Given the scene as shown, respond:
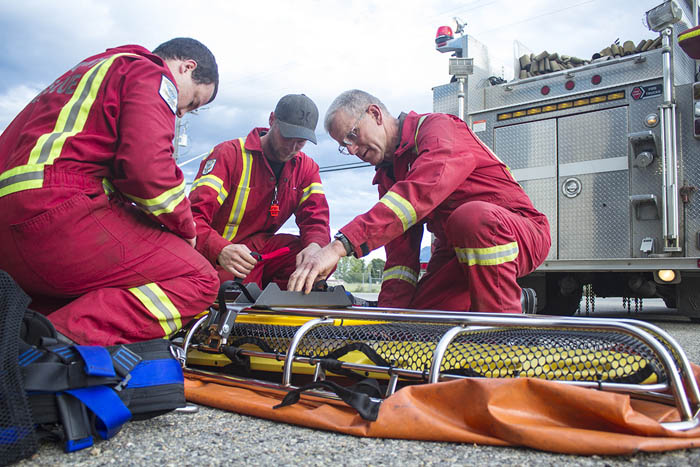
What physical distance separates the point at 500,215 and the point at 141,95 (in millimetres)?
1626

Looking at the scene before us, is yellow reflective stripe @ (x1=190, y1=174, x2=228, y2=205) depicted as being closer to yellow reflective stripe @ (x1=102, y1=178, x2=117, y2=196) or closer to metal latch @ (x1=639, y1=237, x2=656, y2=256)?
yellow reflective stripe @ (x1=102, y1=178, x2=117, y2=196)

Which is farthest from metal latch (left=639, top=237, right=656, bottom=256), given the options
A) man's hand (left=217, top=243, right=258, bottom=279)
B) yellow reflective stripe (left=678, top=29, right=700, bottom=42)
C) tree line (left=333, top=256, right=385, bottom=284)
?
tree line (left=333, top=256, right=385, bottom=284)

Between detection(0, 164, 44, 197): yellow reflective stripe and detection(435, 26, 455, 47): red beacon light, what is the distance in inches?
221

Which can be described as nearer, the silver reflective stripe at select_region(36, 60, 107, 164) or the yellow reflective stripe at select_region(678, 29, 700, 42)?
the silver reflective stripe at select_region(36, 60, 107, 164)

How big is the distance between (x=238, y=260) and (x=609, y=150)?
410 cm

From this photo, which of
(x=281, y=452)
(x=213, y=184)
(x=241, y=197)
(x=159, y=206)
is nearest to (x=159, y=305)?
(x=159, y=206)

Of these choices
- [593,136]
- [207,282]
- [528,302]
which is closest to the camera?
[207,282]

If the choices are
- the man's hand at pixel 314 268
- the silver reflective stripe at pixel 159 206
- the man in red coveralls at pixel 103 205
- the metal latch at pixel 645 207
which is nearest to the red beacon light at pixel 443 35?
the metal latch at pixel 645 207

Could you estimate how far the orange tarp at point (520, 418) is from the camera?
123cm

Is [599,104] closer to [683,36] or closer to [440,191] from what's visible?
[683,36]

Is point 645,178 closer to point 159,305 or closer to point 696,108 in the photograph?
point 696,108

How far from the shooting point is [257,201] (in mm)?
3770

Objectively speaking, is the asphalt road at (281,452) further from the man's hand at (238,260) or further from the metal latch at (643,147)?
the metal latch at (643,147)

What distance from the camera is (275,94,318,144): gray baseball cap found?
3492 millimetres
